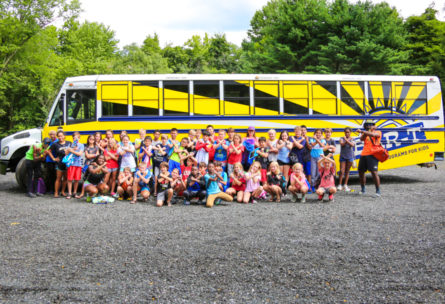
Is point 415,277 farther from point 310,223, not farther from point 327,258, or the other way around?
point 310,223

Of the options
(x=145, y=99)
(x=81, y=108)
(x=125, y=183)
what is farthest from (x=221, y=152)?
(x=81, y=108)

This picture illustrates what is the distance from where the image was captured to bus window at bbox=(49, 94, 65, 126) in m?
12.0

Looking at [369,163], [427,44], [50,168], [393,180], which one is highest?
[427,44]

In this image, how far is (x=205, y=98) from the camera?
477 inches

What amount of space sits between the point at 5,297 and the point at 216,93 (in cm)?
918

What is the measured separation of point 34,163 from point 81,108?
2.29 meters

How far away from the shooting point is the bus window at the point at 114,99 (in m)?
11.9

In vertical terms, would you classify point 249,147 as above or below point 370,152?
above

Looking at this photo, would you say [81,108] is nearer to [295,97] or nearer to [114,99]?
[114,99]

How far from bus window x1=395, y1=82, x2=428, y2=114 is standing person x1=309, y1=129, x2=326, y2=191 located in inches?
163

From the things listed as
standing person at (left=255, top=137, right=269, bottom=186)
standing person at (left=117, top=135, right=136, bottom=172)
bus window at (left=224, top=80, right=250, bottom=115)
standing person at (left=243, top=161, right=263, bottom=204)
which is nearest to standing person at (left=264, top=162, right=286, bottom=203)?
standing person at (left=243, top=161, right=263, bottom=204)

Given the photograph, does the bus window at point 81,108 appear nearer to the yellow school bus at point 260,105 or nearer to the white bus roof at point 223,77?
the yellow school bus at point 260,105

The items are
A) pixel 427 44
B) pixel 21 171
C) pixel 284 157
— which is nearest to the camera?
pixel 284 157

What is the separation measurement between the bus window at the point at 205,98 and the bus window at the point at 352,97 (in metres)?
4.34
